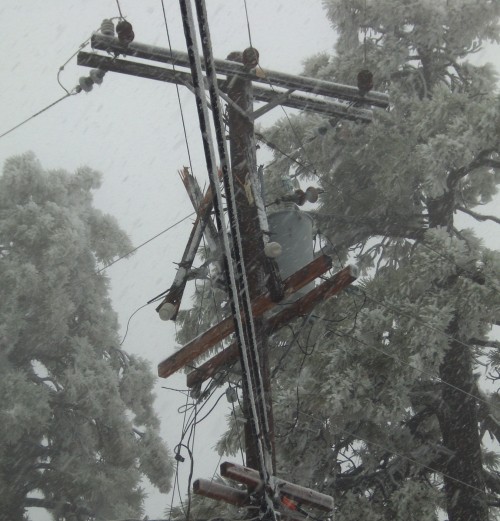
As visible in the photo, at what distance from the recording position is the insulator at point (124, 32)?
686 cm

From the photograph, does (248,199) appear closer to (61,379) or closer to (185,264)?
(185,264)

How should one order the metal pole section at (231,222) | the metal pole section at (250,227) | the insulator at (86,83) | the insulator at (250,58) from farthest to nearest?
the insulator at (86,83)
the insulator at (250,58)
the metal pole section at (250,227)
the metal pole section at (231,222)

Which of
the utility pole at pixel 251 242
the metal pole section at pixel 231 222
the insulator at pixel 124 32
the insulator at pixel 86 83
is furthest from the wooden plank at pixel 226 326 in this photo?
the insulator at pixel 86 83

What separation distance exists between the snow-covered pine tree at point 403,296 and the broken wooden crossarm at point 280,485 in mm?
2189

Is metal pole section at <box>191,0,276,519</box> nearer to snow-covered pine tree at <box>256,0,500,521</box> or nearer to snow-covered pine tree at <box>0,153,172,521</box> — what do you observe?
snow-covered pine tree at <box>256,0,500,521</box>

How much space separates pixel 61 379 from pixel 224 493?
13.2m

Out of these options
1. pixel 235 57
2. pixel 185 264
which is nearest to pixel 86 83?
pixel 235 57

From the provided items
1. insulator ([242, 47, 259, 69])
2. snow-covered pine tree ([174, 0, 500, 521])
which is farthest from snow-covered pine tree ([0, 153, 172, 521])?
insulator ([242, 47, 259, 69])

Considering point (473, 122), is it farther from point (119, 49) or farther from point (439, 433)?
point (119, 49)

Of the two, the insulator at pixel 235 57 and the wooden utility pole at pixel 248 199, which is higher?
the insulator at pixel 235 57

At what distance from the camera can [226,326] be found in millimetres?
5973

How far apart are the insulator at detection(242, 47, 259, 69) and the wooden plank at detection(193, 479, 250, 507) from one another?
154 inches

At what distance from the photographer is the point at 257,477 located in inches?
191

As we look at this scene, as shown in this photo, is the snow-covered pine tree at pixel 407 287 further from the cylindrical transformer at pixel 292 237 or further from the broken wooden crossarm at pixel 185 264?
the broken wooden crossarm at pixel 185 264
